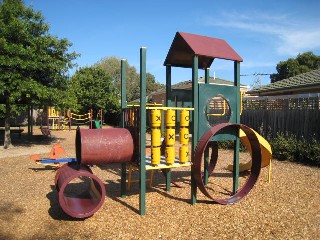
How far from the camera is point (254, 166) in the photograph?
22.4 feet

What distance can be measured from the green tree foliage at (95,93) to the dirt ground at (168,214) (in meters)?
23.2

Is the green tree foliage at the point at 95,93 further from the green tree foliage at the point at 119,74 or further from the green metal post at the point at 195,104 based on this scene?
the green tree foliage at the point at 119,74

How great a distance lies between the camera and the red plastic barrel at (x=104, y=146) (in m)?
5.47

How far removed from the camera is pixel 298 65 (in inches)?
1870

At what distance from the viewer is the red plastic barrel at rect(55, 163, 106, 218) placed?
16.9 ft

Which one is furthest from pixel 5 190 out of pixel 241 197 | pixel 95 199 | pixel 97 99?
pixel 97 99

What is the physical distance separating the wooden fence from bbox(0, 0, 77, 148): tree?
8672 mm

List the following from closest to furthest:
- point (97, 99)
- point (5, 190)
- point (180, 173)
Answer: point (5, 190) → point (180, 173) → point (97, 99)

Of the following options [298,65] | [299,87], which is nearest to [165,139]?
[299,87]

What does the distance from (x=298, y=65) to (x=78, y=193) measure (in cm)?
4755

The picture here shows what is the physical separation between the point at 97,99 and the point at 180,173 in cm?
2347

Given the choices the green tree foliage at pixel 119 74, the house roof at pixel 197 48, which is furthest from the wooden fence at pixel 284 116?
the green tree foliage at pixel 119 74

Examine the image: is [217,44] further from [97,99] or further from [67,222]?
[97,99]

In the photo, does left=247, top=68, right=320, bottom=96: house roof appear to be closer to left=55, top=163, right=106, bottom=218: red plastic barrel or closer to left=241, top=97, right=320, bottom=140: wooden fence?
left=241, top=97, right=320, bottom=140: wooden fence
